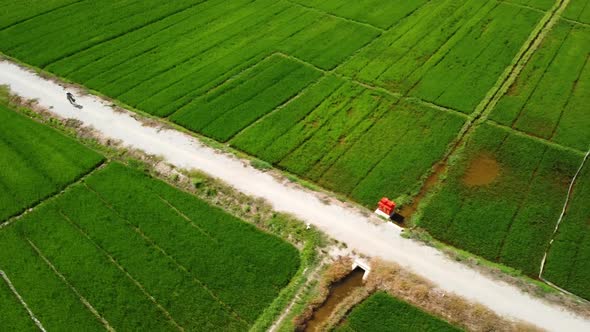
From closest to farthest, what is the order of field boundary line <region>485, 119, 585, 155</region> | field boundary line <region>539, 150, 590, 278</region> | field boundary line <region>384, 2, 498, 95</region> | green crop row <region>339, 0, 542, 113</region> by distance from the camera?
1. field boundary line <region>539, 150, 590, 278</region>
2. field boundary line <region>485, 119, 585, 155</region>
3. green crop row <region>339, 0, 542, 113</region>
4. field boundary line <region>384, 2, 498, 95</region>

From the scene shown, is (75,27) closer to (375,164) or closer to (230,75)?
(230,75)

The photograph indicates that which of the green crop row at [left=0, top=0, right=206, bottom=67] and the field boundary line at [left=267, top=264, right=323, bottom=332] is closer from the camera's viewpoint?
the field boundary line at [left=267, top=264, right=323, bottom=332]

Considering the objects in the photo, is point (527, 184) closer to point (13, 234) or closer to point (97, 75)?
point (13, 234)

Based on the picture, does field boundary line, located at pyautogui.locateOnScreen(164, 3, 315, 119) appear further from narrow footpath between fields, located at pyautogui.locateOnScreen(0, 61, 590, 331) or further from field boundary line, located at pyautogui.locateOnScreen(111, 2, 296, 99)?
narrow footpath between fields, located at pyautogui.locateOnScreen(0, 61, 590, 331)

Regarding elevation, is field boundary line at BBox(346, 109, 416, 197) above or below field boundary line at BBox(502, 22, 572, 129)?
below

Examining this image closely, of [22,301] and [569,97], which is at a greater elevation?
[569,97]

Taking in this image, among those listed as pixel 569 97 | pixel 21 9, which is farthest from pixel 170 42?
pixel 569 97

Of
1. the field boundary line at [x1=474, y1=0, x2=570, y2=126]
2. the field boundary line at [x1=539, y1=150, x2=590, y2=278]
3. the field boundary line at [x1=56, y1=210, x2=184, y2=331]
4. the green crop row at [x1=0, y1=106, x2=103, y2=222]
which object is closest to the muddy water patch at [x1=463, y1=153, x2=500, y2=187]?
the field boundary line at [x1=474, y1=0, x2=570, y2=126]
